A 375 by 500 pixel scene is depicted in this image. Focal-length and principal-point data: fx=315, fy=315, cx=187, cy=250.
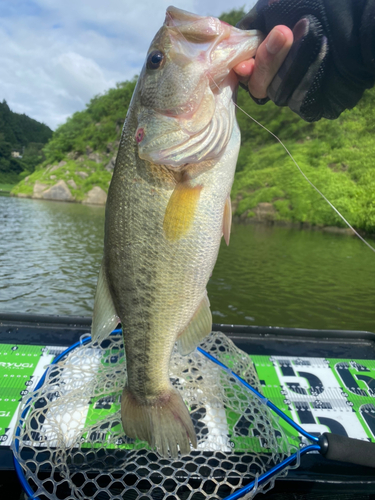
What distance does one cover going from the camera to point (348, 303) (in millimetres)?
9469

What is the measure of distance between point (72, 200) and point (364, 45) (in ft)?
155

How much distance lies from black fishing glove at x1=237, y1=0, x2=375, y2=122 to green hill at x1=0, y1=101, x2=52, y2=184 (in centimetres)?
9553

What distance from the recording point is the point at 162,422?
179 centimetres

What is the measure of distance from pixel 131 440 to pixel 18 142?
123715 mm

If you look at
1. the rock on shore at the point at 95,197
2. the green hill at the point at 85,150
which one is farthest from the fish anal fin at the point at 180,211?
the rock on shore at the point at 95,197

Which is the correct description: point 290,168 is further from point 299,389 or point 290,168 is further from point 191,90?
point 191,90

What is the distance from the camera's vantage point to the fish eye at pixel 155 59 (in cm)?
183

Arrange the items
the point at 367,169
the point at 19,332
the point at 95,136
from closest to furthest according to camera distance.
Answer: the point at 19,332 → the point at 367,169 → the point at 95,136

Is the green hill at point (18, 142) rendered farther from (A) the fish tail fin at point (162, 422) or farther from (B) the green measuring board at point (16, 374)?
(A) the fish tail fin at point (162, 422)

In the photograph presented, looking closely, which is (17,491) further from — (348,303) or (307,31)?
(348,303)

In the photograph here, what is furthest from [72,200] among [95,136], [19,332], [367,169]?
[19,332]

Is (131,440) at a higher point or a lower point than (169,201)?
lower

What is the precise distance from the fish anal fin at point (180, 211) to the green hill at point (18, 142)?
95.6m

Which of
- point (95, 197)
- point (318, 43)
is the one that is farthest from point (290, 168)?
point (318, 43)
